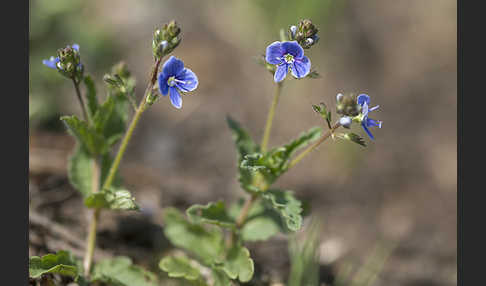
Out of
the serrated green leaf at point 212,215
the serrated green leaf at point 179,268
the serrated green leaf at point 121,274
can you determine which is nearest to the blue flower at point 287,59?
the serrated green leaf at point 212,215

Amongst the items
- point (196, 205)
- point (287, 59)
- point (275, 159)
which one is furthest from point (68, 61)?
point (275, 159)

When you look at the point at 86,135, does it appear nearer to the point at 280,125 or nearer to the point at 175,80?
the point at 175,80

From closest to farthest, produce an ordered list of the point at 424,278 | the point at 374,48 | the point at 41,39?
1. the point at 424,278
2. the point at 41,39
3. the point at 374,48

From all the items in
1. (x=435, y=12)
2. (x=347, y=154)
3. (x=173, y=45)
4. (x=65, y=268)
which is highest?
(x=435, y=12)

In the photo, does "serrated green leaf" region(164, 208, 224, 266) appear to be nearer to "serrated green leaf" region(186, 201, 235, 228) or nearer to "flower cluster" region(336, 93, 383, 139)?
"serrated green leaf" region(186, 201, 235, 228)

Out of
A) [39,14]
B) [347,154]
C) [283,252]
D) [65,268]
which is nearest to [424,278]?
[283,252]

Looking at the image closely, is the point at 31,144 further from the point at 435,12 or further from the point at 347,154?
the point at 435,12

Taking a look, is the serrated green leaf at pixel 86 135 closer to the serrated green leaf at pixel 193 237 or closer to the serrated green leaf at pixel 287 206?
the serrated green leaf at pixel 193 237
